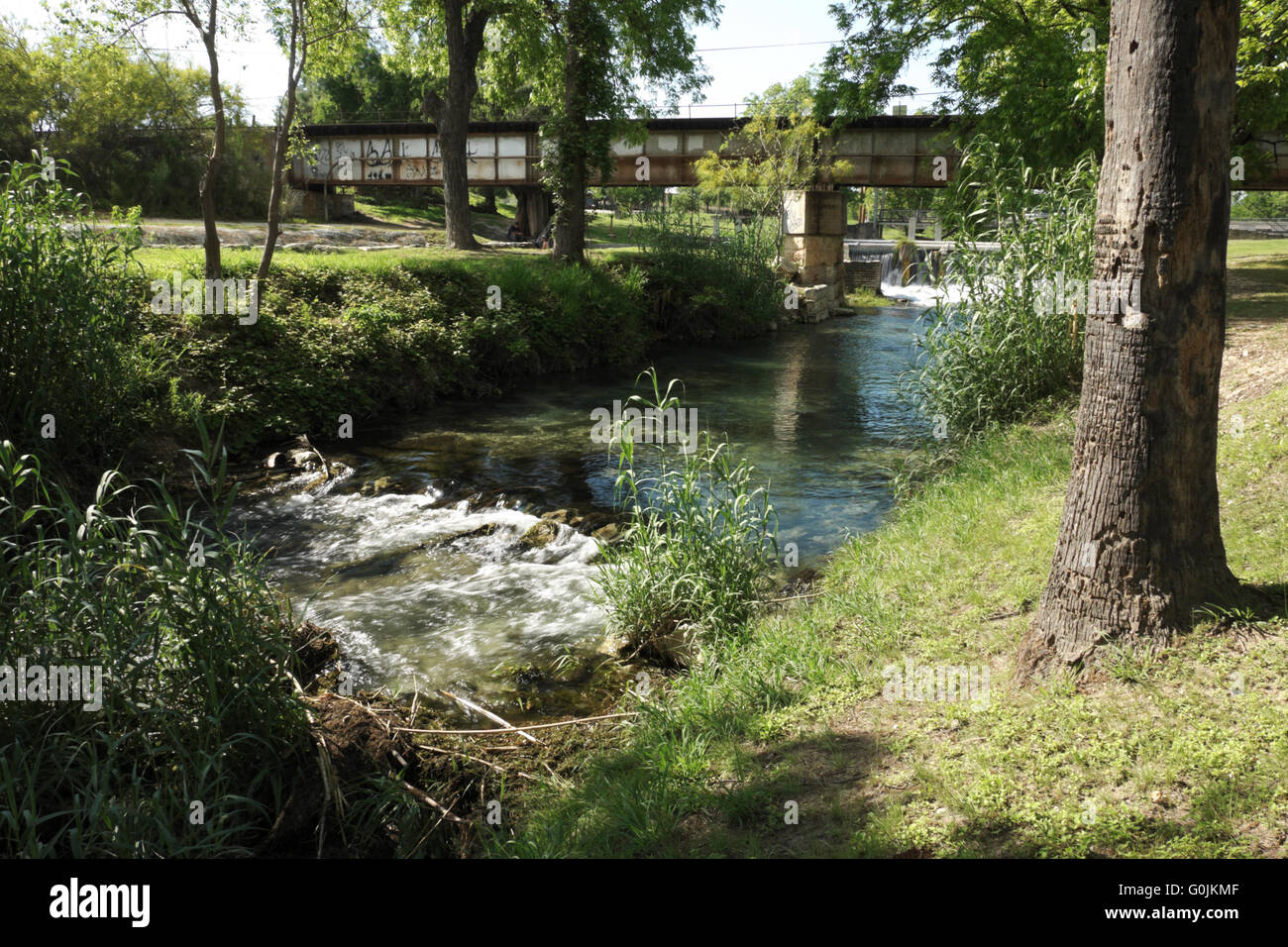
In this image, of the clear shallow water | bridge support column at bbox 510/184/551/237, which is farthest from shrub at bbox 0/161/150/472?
bridge support column at bbox 510/184/551/237

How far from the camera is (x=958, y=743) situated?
166 inches

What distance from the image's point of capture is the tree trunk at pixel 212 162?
470 inches

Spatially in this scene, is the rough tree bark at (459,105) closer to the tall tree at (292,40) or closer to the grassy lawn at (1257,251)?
the tall tree at (292,40)

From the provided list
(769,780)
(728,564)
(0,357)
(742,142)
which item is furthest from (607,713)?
(742,142)

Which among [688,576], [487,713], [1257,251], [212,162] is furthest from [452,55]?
[1257,251]

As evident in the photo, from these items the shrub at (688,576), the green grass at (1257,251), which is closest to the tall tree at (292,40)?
the shrub at (688,576)

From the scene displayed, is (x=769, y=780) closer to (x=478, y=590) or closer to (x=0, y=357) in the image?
(x=478, y=590)

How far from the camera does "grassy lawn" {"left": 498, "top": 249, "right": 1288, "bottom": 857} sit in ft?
11.7

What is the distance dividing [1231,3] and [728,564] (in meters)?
4.50

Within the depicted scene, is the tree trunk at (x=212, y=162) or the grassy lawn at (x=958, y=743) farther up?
the tree trunk at (x=212, y=162)

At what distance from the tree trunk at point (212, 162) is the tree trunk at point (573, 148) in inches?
448

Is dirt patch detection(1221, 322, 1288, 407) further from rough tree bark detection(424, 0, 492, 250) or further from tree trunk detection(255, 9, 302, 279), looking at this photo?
rough tree bark detection(424, 0, 492, 250)

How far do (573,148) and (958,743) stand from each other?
21.9 m

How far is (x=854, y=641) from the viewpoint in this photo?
5.63m
